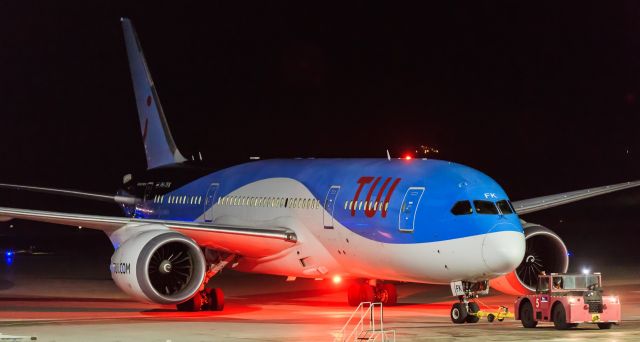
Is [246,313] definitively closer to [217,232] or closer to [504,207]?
[217,232]

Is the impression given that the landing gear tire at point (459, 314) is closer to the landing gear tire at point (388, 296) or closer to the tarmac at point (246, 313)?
the tarmac at point (246, 313)

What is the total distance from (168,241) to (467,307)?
7.13 metres

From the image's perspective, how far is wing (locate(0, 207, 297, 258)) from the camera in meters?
28.0

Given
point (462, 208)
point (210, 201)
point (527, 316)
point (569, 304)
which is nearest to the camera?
point (569, 304)

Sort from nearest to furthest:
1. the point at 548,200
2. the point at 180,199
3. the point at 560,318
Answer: the point at 560,318 < the point at 548,200 < the point at 180,199

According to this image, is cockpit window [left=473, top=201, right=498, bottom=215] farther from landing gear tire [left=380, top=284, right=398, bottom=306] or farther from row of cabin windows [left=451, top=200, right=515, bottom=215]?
landing gear tire [left=380, top=284, right=398, bottom=306]

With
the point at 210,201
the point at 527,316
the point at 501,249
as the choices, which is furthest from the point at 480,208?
the point at 210,201

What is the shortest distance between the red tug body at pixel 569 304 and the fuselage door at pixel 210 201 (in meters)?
10.5

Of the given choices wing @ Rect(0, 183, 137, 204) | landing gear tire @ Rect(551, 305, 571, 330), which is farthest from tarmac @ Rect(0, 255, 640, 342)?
wing @ Rect(0, 183, 137, 204)

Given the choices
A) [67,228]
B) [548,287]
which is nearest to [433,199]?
[548,287]

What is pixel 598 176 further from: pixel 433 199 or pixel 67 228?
pixel 433 199

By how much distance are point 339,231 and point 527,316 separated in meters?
5.09

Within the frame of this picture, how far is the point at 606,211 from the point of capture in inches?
3314

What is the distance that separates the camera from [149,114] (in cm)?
3850
